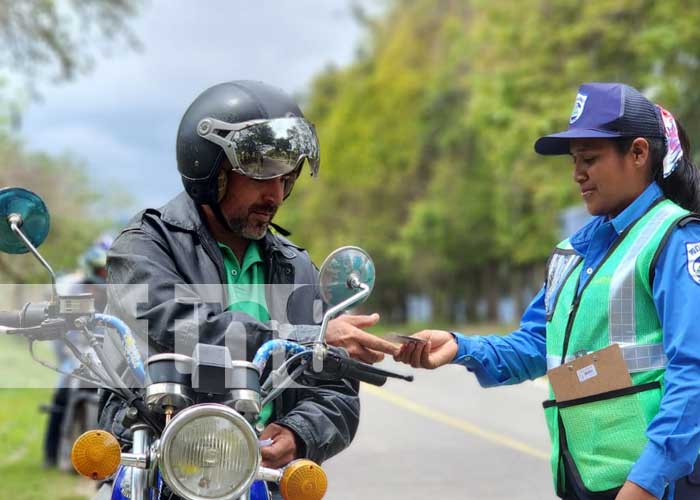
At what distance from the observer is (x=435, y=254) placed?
50.8 meters

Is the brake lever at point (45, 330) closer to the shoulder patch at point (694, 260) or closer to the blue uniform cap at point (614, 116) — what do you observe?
the blue uniform cap at point (614, 116)

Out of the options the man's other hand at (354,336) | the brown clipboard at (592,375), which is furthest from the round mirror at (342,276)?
the brown clipboard at (592,375)

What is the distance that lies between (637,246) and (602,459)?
0.63 metres

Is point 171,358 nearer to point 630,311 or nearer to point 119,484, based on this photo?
point 119,484

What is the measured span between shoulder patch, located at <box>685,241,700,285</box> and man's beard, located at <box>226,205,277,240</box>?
3.89ft

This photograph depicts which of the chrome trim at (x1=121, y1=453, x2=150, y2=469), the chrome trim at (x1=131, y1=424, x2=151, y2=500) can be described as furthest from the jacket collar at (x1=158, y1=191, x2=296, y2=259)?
the chrome trim at (x1=121, y1=453, x2=150, y2=469)

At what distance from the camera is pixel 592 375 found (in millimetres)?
3455

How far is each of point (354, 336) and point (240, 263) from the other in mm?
584

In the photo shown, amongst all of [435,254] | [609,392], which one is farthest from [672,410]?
[435,254]

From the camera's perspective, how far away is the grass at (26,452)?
3155mm

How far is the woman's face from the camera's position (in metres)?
3.59

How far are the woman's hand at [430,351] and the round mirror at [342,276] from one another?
59 centimetres

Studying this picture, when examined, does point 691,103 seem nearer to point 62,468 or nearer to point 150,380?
point 62,468

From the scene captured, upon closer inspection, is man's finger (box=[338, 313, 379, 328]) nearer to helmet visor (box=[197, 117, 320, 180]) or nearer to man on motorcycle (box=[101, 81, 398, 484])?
man on motorcycle (box=[101, 81, 398, 484])
